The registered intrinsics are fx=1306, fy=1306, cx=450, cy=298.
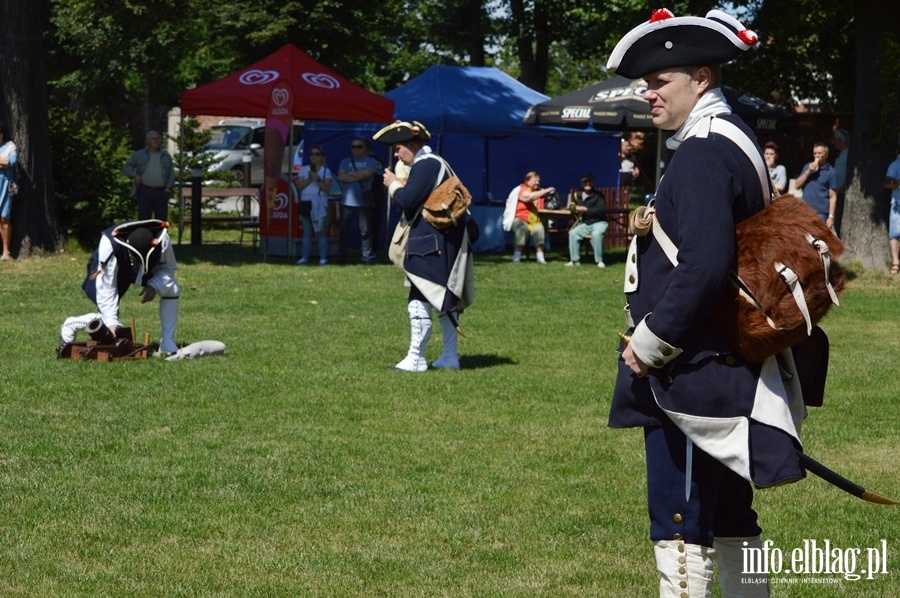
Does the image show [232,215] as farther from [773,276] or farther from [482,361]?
[773,276]

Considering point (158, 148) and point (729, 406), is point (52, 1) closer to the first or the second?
point (158, 148)

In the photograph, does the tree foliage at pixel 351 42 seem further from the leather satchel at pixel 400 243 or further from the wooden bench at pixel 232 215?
the leather satchel at pixel 400 243

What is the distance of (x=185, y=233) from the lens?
2656cm

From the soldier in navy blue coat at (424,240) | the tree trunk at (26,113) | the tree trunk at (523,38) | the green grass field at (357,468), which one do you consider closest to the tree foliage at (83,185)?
the tree trunk at (26,113)

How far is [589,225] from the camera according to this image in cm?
2114

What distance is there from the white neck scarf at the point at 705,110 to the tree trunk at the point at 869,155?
51.5 feet

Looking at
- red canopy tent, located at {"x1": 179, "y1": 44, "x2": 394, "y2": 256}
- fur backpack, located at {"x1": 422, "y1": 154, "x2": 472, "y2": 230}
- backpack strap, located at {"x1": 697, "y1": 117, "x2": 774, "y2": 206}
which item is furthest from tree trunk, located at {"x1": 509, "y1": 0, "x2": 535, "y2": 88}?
backpack strap, located at {"x1": 697, "y1": 117, "x2": 774, "y2": 206}

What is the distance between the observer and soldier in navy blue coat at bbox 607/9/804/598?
3.77 meters

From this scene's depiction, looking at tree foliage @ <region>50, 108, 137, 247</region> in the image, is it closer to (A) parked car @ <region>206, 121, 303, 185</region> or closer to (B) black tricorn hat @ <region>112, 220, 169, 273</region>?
(B) black tricorn hat @ <region>112, 220, 169, 273</region>

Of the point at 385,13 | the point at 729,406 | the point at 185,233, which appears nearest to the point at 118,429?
the point at 729,406

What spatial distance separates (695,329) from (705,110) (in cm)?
67

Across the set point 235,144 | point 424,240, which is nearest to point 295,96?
point 424,240

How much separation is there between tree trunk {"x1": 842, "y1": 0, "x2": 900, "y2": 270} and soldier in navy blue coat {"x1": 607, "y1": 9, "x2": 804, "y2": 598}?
620 inches

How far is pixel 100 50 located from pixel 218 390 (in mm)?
30642
